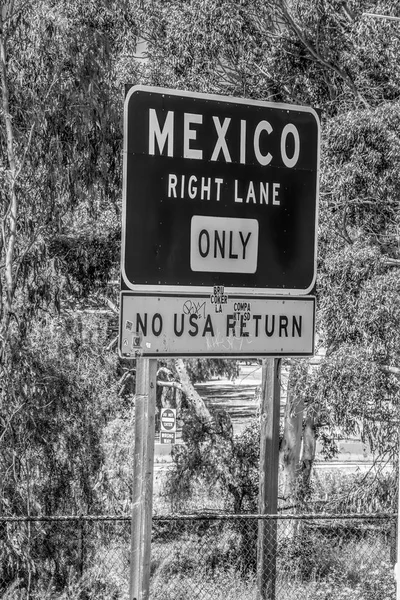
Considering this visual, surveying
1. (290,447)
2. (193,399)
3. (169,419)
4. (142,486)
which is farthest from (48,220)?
(142,486)

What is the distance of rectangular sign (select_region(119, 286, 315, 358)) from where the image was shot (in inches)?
140

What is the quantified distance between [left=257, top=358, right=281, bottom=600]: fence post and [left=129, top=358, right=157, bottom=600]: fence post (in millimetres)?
5924

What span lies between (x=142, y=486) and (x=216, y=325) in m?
0.75

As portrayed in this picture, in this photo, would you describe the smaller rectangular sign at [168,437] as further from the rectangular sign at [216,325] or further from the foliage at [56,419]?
the rectangular sign at [216,325]

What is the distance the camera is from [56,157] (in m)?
11.5

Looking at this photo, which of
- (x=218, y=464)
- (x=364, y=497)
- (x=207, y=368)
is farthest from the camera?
(x=207, y=368)

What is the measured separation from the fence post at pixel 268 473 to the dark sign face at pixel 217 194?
5988 millimetres

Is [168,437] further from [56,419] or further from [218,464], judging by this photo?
[56,419]

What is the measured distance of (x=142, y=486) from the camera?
11.3 feet

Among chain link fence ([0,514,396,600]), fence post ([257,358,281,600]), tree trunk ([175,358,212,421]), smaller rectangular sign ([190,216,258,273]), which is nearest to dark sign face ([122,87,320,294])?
smaller rectangular sign ([190,216,258,273])

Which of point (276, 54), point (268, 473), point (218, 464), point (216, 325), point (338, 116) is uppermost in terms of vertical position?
point (276, 54)

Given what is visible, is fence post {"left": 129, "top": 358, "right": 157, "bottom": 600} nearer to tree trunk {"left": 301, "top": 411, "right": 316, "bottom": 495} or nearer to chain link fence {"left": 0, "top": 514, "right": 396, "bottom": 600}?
chain link fence {"left": 0, "top": 514, "right": 396, "bottom": 600}

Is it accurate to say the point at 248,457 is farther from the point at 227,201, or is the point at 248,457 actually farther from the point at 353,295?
the point at 227,201

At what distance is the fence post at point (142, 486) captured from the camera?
3.45 metres
